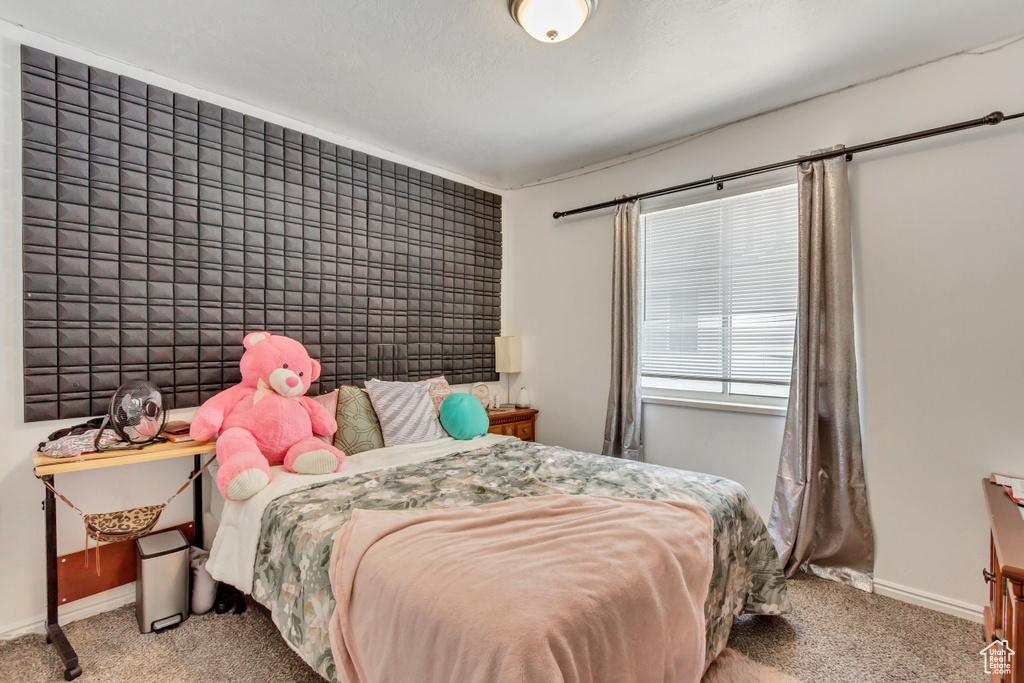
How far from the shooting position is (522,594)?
114cm

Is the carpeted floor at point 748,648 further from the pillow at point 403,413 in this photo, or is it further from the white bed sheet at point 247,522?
the pillow at point 403,413

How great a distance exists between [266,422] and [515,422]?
1930 millimetres

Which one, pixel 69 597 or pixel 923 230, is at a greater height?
pixel 923 230

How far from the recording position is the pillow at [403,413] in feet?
9.16

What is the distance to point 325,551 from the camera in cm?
151

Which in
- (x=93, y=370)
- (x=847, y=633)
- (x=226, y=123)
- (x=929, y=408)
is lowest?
(x=847, y=633)

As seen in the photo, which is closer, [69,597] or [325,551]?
[325,551]

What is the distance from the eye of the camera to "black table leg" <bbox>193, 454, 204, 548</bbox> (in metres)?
2.45

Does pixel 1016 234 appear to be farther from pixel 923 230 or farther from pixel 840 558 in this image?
pixel 840 558

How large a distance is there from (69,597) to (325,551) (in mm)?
1678

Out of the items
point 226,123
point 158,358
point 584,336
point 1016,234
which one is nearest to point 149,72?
point 226,123

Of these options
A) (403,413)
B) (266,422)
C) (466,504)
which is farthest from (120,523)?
(466,504)

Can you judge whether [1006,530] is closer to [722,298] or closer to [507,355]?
[722,298]

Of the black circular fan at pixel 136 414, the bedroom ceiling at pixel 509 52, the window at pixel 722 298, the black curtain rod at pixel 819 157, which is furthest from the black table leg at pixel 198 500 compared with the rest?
the black curtain rod at pixel 819 157
